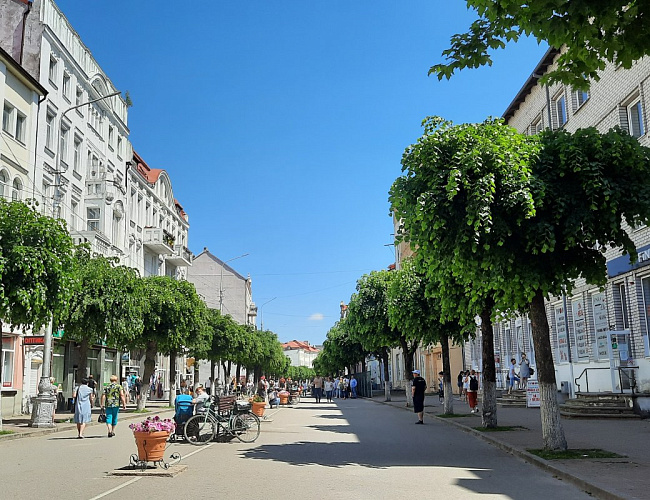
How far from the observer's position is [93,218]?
40.7 meters

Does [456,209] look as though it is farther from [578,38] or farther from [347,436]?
[347,436]

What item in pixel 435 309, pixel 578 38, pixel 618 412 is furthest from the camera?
pixel 435 309

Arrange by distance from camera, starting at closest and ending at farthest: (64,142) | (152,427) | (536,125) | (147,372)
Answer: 1. (152,427)
2. (536,125)
3. (147,372)
4. (64,142)

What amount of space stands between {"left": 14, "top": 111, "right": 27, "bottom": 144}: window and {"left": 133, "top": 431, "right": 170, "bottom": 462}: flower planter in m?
23.2

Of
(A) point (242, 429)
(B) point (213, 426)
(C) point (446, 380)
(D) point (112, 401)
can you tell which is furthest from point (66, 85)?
(A) point (242, 429)

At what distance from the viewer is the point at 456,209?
1313 cm

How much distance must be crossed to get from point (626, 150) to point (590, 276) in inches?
101

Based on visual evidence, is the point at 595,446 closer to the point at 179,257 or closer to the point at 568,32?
the point at 568,32

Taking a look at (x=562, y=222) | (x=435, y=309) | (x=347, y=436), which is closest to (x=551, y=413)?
(x=562, y=222)

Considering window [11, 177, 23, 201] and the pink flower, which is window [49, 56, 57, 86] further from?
the pink flower

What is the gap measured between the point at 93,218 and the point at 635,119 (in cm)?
2929

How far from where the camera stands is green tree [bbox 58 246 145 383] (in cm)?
2686

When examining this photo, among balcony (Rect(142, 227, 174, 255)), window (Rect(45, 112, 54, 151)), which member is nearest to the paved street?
window (Rect(45, 112, 54, 151))

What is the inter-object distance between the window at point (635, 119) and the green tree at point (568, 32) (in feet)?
59.2
